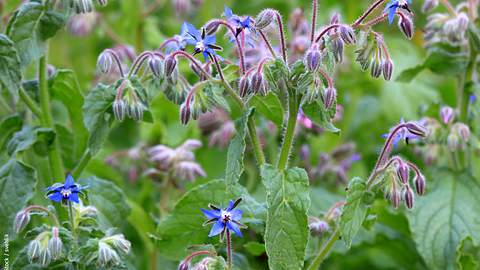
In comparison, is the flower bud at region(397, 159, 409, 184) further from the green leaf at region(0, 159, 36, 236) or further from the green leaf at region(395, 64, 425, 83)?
the green leaf at region(0, 159, 36, 236)

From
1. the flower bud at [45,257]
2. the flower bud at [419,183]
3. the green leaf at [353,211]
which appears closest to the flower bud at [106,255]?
the flower bud at [45,257]

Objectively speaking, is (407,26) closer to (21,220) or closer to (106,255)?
(106,255)

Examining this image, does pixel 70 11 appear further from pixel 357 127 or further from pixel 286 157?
pixel 357 127

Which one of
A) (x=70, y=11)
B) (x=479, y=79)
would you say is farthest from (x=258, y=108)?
(x=479, y=79)

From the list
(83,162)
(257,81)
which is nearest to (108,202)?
(83,162)

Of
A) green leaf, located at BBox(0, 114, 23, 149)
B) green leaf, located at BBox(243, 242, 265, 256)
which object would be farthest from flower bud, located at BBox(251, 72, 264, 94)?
green leaf, located at BBox(0, 114, 23, 149)

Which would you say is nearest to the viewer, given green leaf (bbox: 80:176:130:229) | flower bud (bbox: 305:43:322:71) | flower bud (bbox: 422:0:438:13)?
flower bud (bbox: 305:43:322:71)
